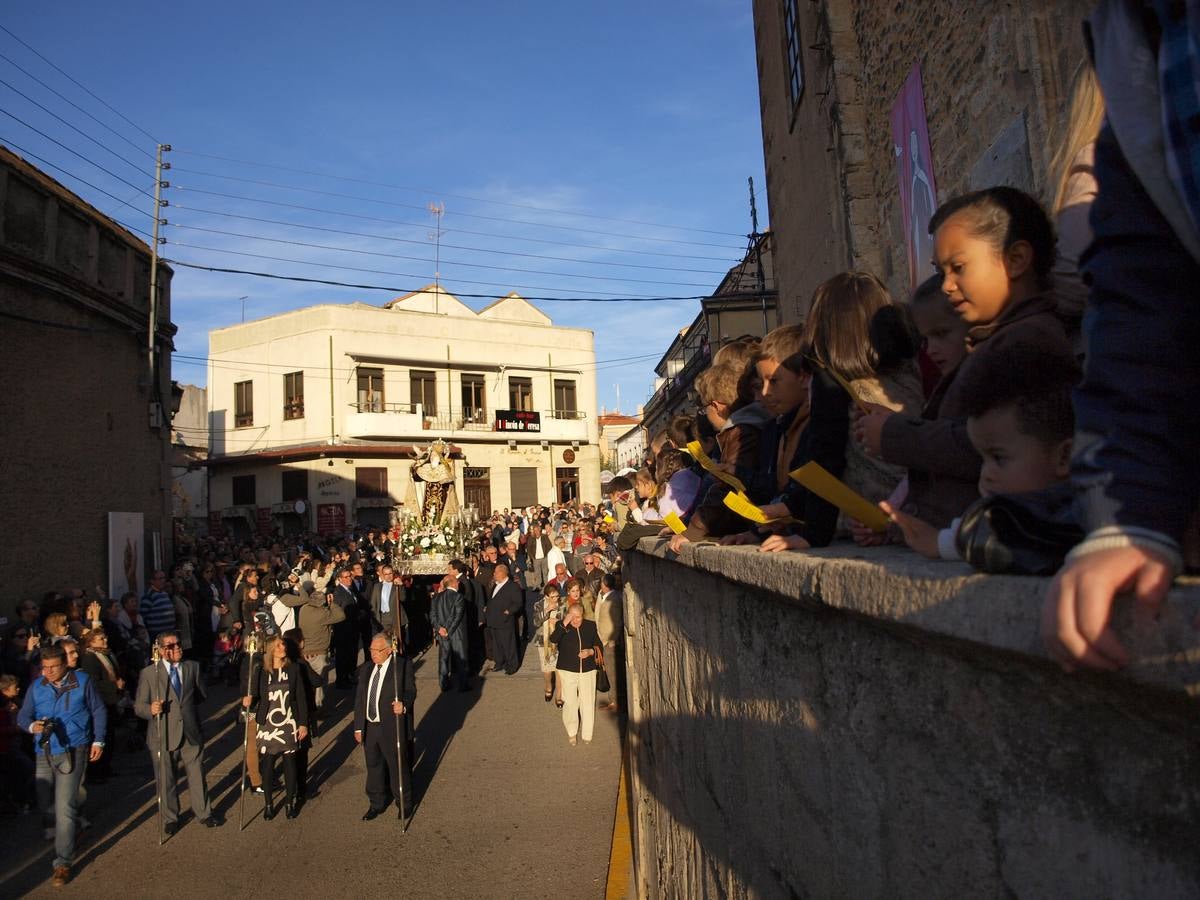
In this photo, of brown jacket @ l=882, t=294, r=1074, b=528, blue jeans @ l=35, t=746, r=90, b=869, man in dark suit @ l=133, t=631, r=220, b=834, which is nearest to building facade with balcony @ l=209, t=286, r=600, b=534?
man in dark suit @ l=133, t=631, r=220, b=834


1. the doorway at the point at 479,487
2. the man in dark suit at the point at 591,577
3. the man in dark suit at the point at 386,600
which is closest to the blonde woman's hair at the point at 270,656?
the man in dark suit at the point at 386,600

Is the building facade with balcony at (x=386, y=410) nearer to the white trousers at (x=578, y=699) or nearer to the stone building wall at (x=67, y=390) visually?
the stone building wall at (x=67, y=390)

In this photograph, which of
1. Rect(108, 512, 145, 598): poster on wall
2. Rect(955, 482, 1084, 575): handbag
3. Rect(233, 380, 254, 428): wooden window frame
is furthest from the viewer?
Rect(233, 380, 254, 428): wooden window frame

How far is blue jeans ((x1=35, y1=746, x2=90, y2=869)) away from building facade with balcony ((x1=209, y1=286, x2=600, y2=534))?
28082mm

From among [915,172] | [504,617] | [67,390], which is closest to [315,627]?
[504,617]

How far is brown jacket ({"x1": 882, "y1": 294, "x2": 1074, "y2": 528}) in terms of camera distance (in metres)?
1.65

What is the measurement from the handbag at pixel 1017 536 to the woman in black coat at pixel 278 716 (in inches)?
357

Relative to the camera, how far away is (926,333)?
2.30 m

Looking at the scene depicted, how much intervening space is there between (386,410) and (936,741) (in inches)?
1552

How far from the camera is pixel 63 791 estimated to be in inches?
301

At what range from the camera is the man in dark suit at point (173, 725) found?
8.53 metres

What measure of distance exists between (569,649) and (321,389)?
29.9 metres

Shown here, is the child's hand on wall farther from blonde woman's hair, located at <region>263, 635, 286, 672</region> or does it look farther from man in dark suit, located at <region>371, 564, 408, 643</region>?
man in dark suit, located at <region>371, 564, 408, 643</region>

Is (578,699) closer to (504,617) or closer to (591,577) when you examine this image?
(591,577)
